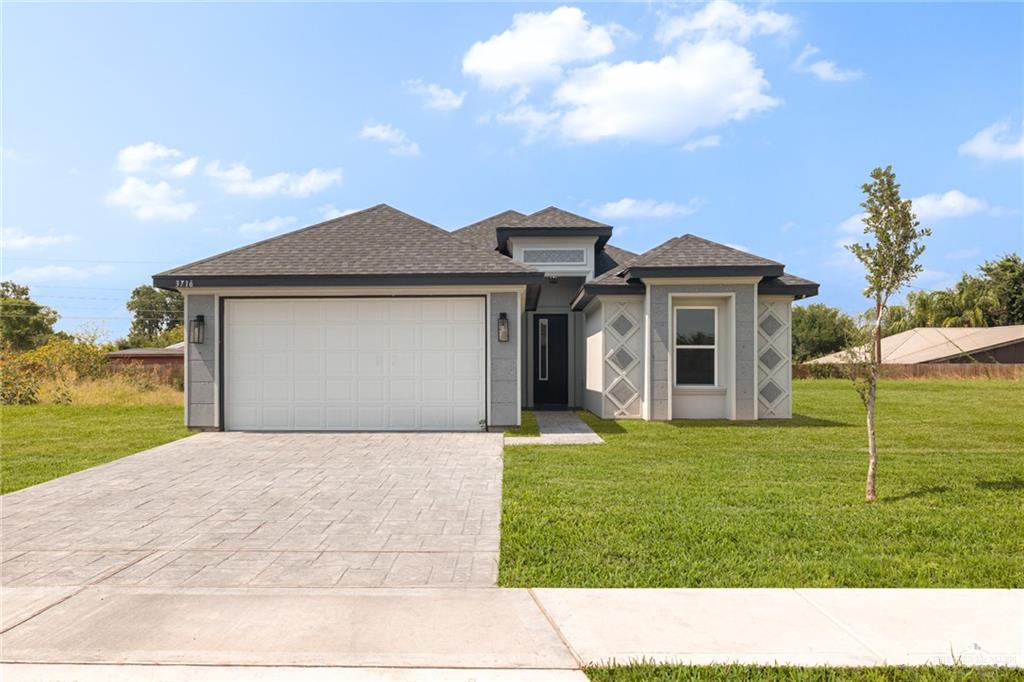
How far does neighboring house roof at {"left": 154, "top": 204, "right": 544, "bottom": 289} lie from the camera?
40.4 ft

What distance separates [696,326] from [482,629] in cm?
1166

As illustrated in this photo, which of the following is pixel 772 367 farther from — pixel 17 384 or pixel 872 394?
pixel 17 384

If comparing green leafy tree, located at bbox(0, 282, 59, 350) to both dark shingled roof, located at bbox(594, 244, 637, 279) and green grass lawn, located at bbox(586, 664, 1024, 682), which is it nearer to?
dark shingled roof, located at bbox(594, 244, 637, 279)

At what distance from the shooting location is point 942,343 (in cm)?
3816

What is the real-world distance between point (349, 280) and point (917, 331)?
41.2m

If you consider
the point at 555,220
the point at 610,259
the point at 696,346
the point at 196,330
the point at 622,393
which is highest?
the point at 555,220

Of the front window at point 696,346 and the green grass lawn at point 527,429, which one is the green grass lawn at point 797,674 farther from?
the front window at point 696,346

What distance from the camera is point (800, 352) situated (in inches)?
2032

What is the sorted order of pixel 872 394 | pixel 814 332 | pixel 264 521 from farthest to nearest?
pixel 814 332 → pixel 872 394 → pixel 264 521

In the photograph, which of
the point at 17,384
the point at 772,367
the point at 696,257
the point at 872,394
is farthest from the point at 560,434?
the point at 17,384

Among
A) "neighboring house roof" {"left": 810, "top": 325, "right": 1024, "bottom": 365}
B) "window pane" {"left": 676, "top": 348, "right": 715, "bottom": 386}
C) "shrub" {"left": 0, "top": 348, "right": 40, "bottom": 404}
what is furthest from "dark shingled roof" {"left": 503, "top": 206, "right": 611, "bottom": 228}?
"neighboring house roof" {"left": 810, "top": 325, "right": 1024, "bottom": 365}

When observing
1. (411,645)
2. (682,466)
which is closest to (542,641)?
(411,645)

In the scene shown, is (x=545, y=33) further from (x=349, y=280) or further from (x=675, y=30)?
(x=349, y=280)

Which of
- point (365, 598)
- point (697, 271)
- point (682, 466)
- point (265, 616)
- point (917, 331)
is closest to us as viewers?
point (265, 616)
